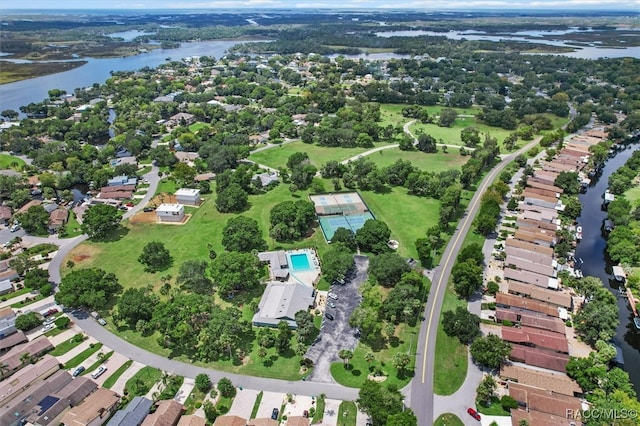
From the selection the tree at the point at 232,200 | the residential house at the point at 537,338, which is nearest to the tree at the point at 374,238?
the residential house at the point at 537,338

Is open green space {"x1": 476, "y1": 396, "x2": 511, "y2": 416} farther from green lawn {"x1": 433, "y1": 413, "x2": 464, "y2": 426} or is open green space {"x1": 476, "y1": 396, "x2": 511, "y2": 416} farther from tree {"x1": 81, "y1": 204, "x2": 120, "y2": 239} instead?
tree {"x1": 81, "y1": 204, "x2": 120, "y2": 239}

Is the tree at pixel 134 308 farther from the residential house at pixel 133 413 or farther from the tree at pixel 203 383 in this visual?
the tree at pixel 203 383

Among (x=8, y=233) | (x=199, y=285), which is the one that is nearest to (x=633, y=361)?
(x=199, y=285)

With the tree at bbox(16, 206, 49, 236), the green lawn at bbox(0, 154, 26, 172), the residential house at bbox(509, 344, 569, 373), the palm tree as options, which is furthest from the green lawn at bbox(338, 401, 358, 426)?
the green lawn at bbox(0, 154, 26, 172)

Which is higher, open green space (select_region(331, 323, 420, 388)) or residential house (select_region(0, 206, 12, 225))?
open green space (select_region(331, 323, 420, 388))

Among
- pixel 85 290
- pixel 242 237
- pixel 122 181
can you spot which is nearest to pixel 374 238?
pixel 242 237
